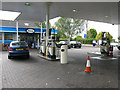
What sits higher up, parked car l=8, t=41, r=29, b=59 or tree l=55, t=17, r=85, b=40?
tree l=55, t=17, r=85, b=40

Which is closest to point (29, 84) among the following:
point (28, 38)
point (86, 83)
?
point (86, 83)

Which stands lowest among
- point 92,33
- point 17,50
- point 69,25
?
point 17,50

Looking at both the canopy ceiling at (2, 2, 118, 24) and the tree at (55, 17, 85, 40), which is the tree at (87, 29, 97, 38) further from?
the canopy ceiling at (2, 2, 118, 24)

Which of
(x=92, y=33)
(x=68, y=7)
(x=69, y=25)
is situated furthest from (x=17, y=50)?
(x=92, y=33)

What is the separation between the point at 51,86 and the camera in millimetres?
4703

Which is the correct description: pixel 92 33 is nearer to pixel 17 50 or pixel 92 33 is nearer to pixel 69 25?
pixel 69 25

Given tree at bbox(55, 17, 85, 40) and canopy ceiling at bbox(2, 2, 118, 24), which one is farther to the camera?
tree at bbox(55, 17, 85, 40)

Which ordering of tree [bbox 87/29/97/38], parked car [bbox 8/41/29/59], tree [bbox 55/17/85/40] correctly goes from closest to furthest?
parked car [bbox 8/41/29/59]
tree [bbox 55/17/85/40]
tree [bbox 87/29/97/38]

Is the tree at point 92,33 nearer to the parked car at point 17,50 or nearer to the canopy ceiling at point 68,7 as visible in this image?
the canopy ceiling at point 68,7

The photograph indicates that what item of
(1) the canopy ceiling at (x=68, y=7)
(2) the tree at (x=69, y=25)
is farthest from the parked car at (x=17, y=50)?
(2) the tree at (x=69, y=25)

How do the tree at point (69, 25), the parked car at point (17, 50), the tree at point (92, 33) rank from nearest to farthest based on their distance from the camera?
the parked car at point (17, 50)
the tree at point (69, 25)
the tree at point (92, 33)

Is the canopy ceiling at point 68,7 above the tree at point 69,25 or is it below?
below

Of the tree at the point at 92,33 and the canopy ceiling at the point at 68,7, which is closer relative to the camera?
the canopy ceiling at the point at 68,7

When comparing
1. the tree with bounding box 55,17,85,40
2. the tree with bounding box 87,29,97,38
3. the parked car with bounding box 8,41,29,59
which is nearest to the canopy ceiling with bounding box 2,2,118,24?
the parked car with bounding box 8,41,29,59
